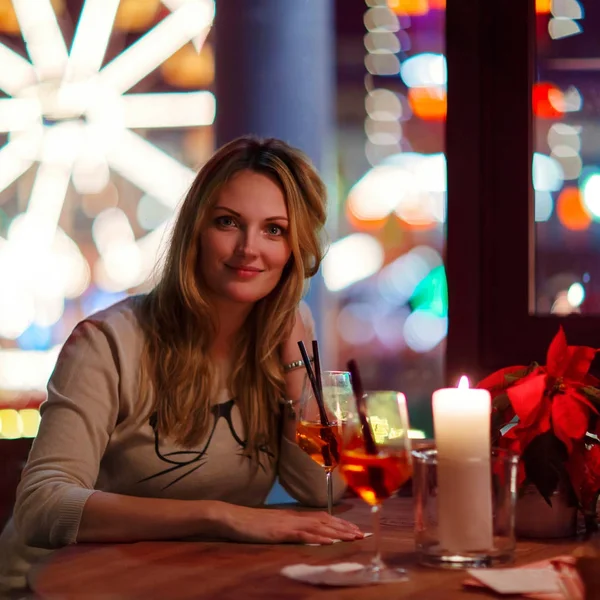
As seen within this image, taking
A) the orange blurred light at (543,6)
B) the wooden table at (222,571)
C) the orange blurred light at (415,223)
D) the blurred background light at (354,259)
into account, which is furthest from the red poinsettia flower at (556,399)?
the orange blurred light at (415,223)

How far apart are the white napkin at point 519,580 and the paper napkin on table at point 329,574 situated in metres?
0.09

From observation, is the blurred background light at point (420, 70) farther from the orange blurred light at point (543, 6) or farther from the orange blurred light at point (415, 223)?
the orange blurred light at point (543, 6)

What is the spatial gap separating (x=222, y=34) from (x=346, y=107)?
6.18m

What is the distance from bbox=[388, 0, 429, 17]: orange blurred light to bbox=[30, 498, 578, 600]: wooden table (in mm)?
6304

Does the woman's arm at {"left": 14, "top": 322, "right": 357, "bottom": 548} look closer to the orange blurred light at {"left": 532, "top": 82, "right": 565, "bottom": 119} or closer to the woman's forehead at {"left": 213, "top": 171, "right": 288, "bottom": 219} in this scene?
the woman's forehead at {"left": 213, "top": 171, "right": 288, "bottom": 219}

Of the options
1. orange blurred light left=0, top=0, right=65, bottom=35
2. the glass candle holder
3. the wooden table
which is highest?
orange blurred light left=0, top=0, right=65, bottom=35

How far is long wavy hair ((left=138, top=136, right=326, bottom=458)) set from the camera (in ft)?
5.35

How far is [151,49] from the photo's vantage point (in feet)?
14.1

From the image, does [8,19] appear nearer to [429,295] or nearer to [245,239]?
[245,239]

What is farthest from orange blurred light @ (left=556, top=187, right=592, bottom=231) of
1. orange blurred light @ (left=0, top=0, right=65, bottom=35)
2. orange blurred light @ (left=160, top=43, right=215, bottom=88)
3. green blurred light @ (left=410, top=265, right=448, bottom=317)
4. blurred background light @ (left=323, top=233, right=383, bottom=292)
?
blurred background light @ (left=323, top=233, right=383, bottom=292)

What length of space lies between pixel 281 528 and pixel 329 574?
8.5 inches

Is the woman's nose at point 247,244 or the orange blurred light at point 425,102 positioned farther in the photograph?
the orange blurred light at point 425,102

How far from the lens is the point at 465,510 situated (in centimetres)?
101

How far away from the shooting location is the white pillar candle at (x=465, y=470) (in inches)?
39.9
